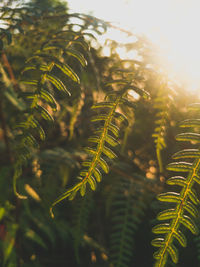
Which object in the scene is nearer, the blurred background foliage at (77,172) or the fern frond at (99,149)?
the fern frond at (99,149)

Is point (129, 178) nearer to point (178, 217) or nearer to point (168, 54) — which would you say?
point (168, 54)

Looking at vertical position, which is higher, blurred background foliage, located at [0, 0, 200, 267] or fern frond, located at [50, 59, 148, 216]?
fern frond, located at [50, 59, 148, 216]

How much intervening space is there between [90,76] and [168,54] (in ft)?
1.68

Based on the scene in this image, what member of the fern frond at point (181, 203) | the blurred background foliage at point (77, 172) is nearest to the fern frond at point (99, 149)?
the fern frond at point (181, 203)

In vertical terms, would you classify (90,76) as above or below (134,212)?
above

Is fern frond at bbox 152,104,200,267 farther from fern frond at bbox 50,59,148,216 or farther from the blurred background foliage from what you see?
the blurred background foliage

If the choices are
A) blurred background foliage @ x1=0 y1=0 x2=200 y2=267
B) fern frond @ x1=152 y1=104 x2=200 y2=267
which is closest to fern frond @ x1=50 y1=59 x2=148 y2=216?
fern frond @ x1=152 y1=104 x2=200 y2=267

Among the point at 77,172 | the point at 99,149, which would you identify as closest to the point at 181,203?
the point at 99,149

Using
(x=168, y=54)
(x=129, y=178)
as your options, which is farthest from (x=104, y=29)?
(x=129, y=178)

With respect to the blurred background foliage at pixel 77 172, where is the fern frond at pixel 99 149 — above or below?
above

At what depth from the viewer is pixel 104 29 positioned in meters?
0.81

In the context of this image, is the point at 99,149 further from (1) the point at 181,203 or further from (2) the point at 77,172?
(2) the point at 77,172

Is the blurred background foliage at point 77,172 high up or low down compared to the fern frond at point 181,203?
down

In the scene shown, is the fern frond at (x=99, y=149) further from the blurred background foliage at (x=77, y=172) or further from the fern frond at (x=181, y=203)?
the blurred background foliage at (x=77, y=172)
